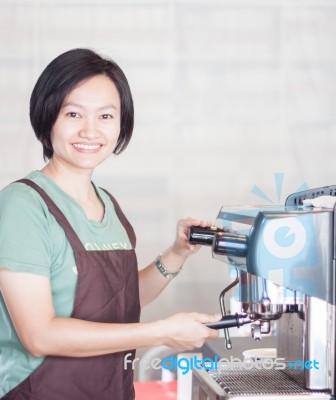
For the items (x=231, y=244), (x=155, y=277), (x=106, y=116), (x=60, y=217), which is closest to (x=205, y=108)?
(x=155, y=277)

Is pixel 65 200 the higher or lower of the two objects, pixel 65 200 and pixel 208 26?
the lower

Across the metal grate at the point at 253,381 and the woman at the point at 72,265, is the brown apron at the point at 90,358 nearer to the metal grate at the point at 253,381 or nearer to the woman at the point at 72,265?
the woman at the point at 72,265

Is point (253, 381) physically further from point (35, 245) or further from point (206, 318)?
point (35, 245)

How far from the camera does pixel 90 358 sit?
1440 millimetres

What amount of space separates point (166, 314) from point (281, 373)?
188 centimetres

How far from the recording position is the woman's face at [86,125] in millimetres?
1479

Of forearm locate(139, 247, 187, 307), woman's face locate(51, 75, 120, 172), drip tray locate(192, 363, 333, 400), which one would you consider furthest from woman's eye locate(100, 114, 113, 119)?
drip tray locate(192, 363, 333, 400)

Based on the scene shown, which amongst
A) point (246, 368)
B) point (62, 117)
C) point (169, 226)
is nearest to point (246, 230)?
point (246, 368)

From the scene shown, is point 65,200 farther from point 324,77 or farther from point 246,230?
point 324,77

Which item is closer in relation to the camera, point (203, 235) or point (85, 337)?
point (85, 337)

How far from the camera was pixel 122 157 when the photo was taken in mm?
3256

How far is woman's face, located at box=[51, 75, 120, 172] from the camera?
1.48 meters

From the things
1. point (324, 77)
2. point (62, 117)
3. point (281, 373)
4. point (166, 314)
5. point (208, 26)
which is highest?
point (208, 26)

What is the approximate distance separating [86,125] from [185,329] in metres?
0.44
